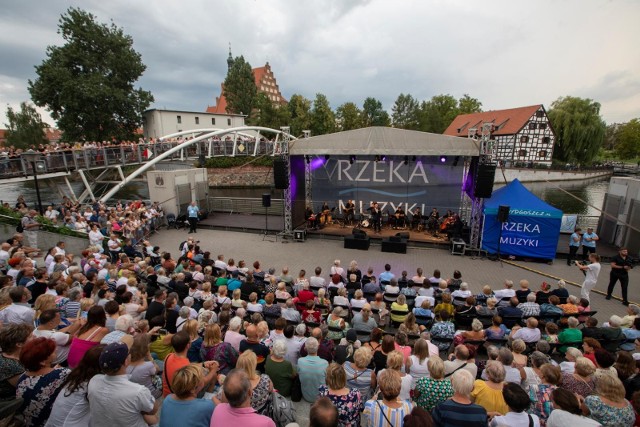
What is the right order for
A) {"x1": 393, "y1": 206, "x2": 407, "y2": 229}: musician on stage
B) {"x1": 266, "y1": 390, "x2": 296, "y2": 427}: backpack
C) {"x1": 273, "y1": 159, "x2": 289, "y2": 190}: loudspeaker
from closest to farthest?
{"x1": 266, "y1": 390, "x2": 296, "y2": 427}: backpack < {"x1": 273, "y1": 159, "x2": 289, "y2": 190}: loudspeaker < {"x1": 393, "y1": 206, "x2": 407, "y2": 229}: musician on stage

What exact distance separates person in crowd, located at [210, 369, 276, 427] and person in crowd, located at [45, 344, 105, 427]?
1.07 meters

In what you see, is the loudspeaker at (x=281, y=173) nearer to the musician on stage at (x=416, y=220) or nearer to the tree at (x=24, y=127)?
the musician on stage at (x=416, y=220)

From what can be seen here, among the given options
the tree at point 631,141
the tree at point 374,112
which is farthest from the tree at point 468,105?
the tree at point 631,141

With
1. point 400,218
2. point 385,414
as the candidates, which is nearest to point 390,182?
point 400,218

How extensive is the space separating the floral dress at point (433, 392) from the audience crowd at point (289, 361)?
1cm

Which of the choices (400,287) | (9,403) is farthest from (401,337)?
(9,403)

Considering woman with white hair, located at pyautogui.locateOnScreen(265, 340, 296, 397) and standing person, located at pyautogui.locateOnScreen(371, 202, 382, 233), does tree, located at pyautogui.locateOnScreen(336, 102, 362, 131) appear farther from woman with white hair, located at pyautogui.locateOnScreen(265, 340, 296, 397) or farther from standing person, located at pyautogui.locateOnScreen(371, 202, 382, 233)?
woman with white hair, located at pyautogui.locateOnScreen(265, 340, 296, 397)

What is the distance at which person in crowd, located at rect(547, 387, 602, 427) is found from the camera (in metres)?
2.46

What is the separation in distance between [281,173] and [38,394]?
10.7 m

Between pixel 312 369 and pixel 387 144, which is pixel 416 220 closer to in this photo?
pixel 387 144

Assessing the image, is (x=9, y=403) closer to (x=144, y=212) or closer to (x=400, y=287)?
(x=400, y=287)

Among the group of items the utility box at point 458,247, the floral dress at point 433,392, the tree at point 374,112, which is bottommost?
the utility box at point 458,247

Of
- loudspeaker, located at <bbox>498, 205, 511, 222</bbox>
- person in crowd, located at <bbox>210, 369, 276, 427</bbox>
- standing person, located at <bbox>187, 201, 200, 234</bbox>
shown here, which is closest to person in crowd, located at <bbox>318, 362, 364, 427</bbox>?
person in crowd, located at <bbox>210, 369, 276, 427</bbox>

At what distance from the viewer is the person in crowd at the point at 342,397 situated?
2721mm
